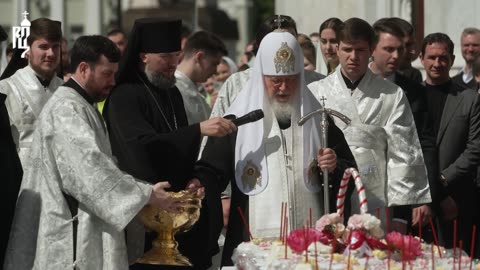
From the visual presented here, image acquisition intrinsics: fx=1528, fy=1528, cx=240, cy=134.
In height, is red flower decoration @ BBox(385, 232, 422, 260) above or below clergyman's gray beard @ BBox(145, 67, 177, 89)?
below

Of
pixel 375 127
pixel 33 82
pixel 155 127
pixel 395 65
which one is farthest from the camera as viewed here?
pixel 33 82

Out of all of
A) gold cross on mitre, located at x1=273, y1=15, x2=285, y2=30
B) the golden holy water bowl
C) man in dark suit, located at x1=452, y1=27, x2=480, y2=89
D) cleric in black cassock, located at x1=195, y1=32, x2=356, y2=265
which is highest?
gold cross on mitre, located at x1=273, y1=15, x2=285, y2=30

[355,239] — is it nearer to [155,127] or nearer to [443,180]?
[155,127]

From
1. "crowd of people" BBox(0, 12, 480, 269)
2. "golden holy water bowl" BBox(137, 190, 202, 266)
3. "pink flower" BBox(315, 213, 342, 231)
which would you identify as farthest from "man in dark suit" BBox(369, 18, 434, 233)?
"pink flower" BBox(315, 213, 342, 231)

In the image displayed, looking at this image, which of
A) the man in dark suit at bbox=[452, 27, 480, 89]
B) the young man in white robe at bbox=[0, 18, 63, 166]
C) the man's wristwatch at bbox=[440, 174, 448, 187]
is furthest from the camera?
the man in dark suit at bbox=[452, 27, 480, 89]

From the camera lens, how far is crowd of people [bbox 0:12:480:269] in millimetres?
9055

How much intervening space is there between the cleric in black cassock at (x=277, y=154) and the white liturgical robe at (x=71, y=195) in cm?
71

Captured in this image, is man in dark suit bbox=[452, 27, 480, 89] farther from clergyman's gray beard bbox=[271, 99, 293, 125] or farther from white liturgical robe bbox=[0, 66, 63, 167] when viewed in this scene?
clergyman's gray beard bbox=[271, 99, 293, 125]

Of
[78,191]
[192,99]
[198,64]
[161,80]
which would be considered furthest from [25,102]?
[78,191]

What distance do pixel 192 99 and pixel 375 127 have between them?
8.50 feet

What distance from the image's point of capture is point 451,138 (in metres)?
11.6

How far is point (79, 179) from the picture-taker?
354 inches

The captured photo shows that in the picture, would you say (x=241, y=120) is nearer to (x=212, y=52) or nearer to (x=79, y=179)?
(x=79, y=179)

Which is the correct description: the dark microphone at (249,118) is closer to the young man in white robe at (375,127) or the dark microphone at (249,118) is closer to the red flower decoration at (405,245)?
the young man in white robe at (375,127)
